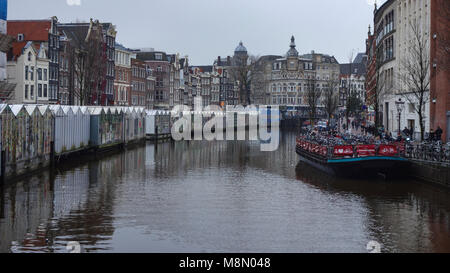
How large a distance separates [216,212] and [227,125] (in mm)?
74741

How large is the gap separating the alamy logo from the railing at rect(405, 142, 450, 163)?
24.2 metres

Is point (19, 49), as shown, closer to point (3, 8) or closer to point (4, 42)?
point (3, 8)

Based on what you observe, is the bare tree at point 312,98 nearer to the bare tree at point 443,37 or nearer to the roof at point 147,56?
the roof at point 147,56

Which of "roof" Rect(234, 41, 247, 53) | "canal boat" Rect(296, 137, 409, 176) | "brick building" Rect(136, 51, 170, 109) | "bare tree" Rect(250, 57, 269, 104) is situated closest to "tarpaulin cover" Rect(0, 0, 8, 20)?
"canal boat" Rect(296, 137, 409, 176)

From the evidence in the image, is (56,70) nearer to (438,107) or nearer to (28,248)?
(438,107)

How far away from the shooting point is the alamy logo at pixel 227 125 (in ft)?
246

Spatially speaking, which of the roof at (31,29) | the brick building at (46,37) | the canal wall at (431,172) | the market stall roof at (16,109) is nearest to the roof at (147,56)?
the brick building at (46,37)

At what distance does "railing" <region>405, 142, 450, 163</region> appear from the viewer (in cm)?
2892

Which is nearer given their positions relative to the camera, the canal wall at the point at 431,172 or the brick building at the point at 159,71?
the canal wall at the point at 431,172

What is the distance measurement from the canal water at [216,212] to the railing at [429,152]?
4.95 ft

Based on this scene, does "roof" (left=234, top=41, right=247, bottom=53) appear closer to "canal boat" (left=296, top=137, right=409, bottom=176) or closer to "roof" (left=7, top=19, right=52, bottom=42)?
"roof" (left=7, top=19, right=52, bottom=42)

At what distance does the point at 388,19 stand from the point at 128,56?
4729 cm

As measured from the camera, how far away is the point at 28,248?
16.6 metres

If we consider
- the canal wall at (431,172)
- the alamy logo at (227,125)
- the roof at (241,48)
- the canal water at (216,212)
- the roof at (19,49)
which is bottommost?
the canal water at (216,212)
